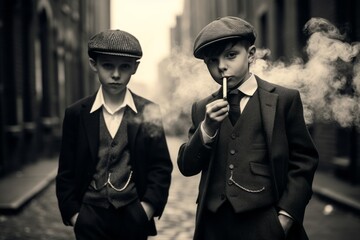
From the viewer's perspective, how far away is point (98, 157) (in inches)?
147

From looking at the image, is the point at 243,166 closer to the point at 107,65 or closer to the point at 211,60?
the point at 211,60

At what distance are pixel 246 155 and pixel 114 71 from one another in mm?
1078

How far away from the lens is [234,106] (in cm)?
316

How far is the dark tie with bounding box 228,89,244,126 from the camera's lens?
3150 mm

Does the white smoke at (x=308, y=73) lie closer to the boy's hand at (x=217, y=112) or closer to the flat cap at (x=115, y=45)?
the flat cap at (x=115, y=45)

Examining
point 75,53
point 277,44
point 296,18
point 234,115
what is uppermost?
point 234,115

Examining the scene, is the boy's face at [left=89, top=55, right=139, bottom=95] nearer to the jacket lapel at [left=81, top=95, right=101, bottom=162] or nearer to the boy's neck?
the boy's neck

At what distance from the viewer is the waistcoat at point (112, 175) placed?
3666mm

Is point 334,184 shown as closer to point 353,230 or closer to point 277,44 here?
point 353,230

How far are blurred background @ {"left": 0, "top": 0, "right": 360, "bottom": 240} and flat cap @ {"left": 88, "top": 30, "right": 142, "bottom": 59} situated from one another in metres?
0.41

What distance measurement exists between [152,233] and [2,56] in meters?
10.6

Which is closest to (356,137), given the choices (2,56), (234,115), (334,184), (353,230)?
(334,184)

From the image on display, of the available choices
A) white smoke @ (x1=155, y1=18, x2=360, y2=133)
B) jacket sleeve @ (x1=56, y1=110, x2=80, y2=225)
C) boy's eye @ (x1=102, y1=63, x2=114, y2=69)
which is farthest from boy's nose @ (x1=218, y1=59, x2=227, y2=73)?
jacket sleeve @ (x1=56, y1=110, x2=80, y2=225)

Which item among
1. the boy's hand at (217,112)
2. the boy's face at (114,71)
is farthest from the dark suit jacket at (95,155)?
the boy's hand at (217,112)
